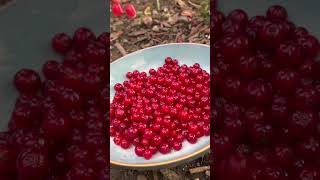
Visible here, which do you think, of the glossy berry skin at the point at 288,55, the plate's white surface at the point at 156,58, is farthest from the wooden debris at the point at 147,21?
the glossy berry skin at the point at 288,55

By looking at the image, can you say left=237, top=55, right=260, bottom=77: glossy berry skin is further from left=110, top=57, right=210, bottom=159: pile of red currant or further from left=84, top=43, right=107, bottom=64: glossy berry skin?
left=84, top=43, right=107, bottom=64: glossy berry skin

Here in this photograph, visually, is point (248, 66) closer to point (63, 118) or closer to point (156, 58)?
point (156, 58)

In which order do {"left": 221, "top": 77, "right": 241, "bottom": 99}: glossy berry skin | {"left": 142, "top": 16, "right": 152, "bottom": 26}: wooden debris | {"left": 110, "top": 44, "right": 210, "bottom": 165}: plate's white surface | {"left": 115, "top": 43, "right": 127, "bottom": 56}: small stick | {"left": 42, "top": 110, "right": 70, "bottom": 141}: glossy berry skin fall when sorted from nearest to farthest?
{"left": 42, "top": 110, "right": 70, "bottom": 141}: glossy berry skin, {"left": 221, "top": 77, "right": 241, "bottom": 99}: glossy berry skin, {"left": 110, "top": 44, "right": 210, "bottom": 165}: plate's white surface, {"left": 115, "top": 43, "right": 127, "bottom": 56}: small stick, {"left": 142, "top": 16, "right": 152, "bottom": 26}: wooden debris

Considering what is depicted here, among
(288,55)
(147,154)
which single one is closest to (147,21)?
(288,55)

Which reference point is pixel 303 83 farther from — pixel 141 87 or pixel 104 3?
pixel 104 3

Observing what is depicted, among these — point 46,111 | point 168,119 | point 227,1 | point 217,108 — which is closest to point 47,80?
point 46,111

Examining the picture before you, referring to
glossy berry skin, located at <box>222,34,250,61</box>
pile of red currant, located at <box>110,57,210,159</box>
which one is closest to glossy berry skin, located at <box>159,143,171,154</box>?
pile of red currant, located at <box>110,57,210,159</box>
